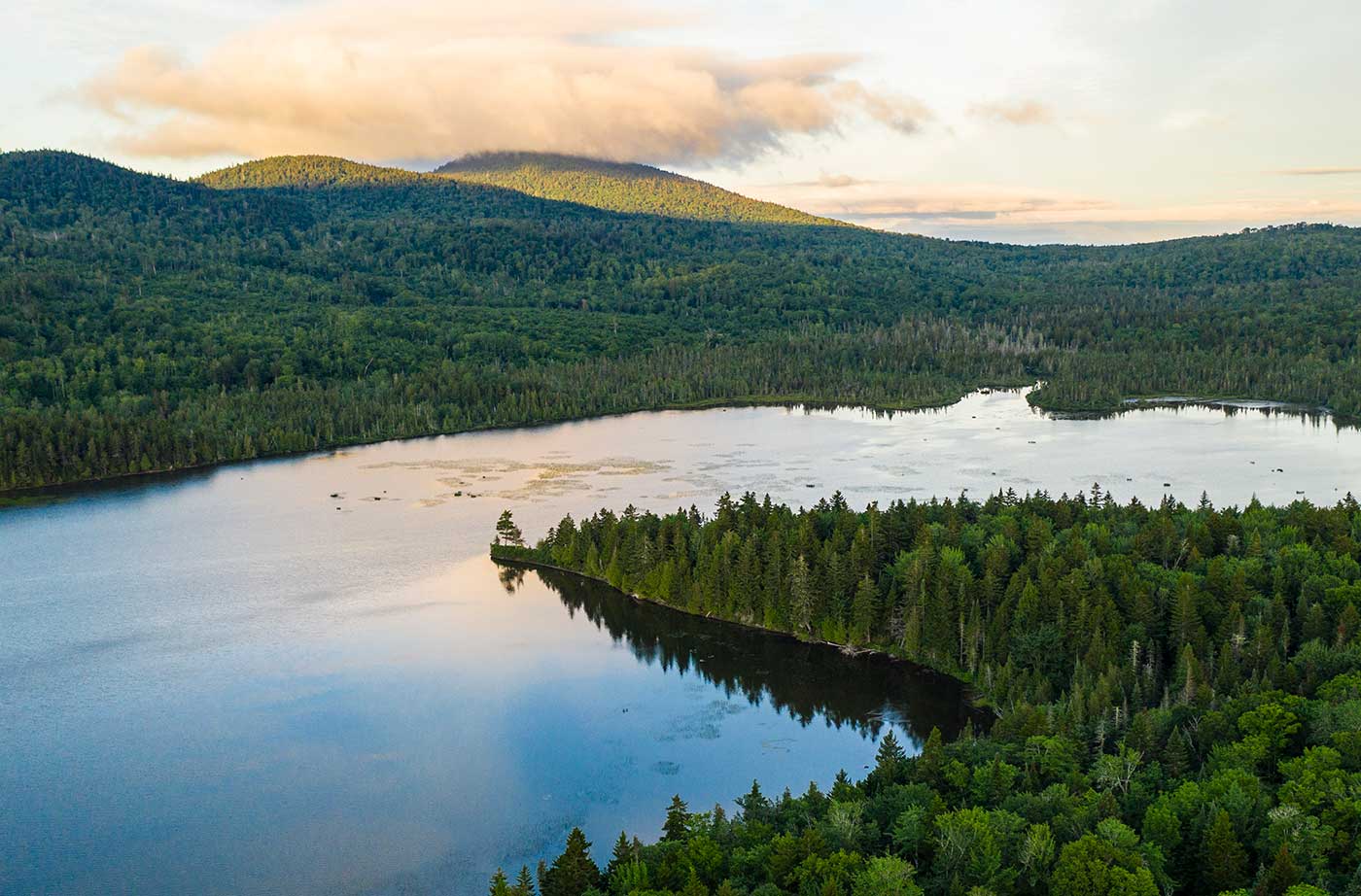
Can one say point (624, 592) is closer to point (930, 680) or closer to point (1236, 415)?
point (930, 680)

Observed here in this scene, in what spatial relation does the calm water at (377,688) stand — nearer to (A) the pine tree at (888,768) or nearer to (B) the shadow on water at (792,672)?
(B) the shadow on water at (792,672)

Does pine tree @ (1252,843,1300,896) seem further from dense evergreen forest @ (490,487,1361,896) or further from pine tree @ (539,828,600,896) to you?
pine tree @ (539,828,600,896)

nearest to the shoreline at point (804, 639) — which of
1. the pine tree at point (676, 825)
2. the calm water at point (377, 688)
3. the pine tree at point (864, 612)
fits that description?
the pine tree at point (864, 612)

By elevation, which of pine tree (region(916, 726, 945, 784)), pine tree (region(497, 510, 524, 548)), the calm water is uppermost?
pine tree (region(497, 510, 524, 548))

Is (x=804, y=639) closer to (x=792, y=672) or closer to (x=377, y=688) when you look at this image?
(x=792, y=672)

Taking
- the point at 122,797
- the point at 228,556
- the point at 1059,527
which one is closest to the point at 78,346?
the point at 228,556

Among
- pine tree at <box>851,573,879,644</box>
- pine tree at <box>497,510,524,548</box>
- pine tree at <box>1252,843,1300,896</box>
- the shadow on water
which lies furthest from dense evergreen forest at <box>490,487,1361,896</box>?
the shadow on water
